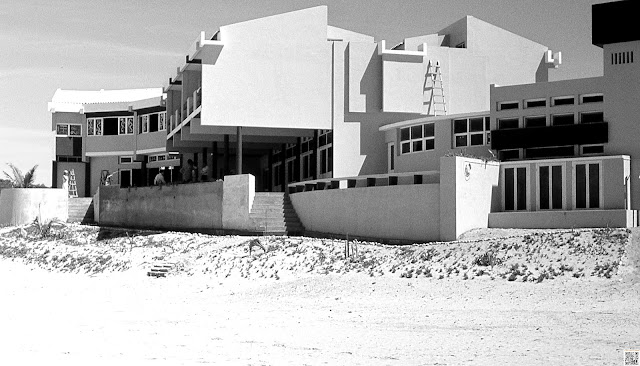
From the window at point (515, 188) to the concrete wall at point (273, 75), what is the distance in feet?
38.2

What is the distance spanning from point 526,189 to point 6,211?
32.3 metres

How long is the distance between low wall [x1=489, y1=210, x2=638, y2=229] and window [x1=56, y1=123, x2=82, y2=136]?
4080cm

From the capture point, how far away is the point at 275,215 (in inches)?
1519

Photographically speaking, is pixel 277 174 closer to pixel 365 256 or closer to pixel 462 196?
pixel 462 196

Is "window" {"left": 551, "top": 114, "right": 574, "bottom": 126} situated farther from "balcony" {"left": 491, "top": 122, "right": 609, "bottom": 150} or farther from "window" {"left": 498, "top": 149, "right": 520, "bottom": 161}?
"window" {"left": 498, "top": 149, "right": 520, "bottom": 161}

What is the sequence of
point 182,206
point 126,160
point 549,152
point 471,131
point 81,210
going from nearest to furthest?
A: point 549,152 → point 471,131 → point 182,206 → point 81,210 → point 126,160

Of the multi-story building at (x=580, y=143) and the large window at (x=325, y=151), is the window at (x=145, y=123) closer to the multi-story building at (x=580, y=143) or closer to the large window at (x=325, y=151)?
the large window at (x=325, y=151)

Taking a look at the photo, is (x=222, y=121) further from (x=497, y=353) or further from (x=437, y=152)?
(x=497, y=353)

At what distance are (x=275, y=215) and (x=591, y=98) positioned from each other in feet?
46.9

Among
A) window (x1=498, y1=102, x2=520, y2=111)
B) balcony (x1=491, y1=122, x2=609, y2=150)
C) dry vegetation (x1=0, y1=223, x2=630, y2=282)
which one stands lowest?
dry vegetation (x1=0, y1=223, x2=630, y2=282)

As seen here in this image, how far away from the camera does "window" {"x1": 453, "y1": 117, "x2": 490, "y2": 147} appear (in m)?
35.7

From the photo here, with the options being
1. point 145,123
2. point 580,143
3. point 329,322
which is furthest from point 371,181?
point 145,123

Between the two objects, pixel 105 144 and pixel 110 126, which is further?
pixel 110 126

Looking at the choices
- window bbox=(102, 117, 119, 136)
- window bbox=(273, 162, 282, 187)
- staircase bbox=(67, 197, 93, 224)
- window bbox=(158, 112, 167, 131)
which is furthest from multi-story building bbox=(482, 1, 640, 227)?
window bbox=(102, 117, 119, 136)
